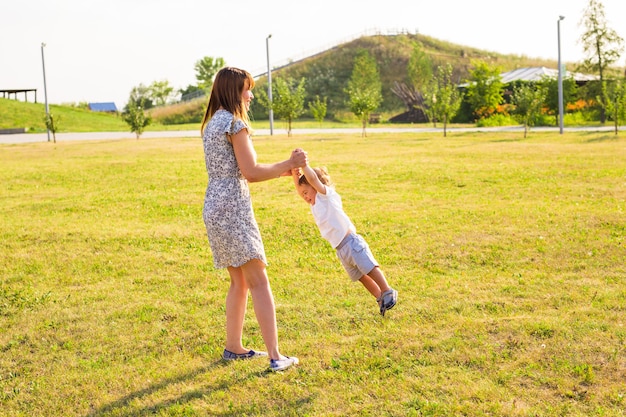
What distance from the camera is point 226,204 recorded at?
5.06 metres

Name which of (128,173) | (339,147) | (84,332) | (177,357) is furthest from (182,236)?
(339,147)

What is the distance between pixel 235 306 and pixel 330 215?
1.04 m

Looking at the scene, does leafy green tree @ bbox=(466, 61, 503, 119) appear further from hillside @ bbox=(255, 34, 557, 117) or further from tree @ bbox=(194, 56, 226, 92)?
tree @ bbox=(194, 56, 226, 92)

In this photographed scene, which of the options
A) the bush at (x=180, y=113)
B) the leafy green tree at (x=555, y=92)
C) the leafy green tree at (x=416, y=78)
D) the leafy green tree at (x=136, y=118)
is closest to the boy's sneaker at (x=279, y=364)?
the leafy green tree at (x=136, y=118)

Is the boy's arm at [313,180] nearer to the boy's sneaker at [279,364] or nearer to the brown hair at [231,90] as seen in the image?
the brown hair at [231,90]

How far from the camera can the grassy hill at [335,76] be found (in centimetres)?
5838

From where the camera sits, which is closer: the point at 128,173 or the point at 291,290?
the point at 291,290

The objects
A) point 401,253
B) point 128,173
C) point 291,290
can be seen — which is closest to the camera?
point 291,290

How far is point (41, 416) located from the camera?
15.9 ft

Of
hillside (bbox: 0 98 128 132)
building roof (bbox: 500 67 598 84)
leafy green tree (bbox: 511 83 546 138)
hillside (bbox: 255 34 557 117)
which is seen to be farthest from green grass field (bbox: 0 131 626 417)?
hillside (bbox: 255 34 557 117)

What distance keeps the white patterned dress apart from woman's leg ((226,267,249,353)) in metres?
0.31

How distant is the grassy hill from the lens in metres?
58.4

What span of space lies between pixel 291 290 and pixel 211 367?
2.35 metres

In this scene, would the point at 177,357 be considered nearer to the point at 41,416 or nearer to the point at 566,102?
the point at 41,416
